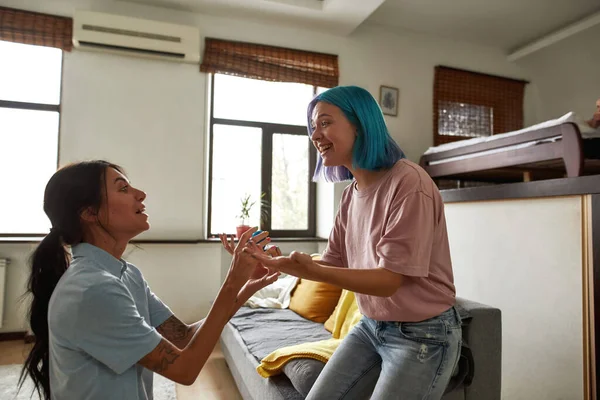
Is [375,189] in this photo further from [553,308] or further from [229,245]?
[553,308]

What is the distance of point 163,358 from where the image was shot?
91 cm

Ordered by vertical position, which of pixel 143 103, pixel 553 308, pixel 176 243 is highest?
pixel 143 103

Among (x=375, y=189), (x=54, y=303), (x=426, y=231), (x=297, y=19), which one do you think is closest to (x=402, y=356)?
(x=426, y=231)

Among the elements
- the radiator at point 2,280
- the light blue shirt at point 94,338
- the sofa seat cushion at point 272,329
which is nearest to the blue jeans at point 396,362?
the light blue shirt at point 94,338

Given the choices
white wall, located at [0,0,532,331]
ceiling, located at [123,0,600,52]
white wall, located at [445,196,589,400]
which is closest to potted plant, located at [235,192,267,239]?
white wall, located at [0,0,532,331]

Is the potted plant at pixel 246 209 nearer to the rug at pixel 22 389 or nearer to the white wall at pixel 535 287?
the rug at pixel 22 389

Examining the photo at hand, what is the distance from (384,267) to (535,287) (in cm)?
182

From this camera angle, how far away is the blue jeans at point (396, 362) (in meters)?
1.05

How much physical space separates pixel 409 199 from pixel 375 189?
17cm

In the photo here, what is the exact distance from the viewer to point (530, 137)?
283 centimetres

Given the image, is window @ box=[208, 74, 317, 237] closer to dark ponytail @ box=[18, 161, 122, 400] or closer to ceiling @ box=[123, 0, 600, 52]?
ceiling @ box=[123, 0, 600, 52]

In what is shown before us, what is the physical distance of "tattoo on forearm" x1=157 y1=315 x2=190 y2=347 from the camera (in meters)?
1.20

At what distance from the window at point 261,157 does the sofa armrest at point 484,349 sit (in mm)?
2642

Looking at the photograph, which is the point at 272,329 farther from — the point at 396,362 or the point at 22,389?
the point at 22,389
